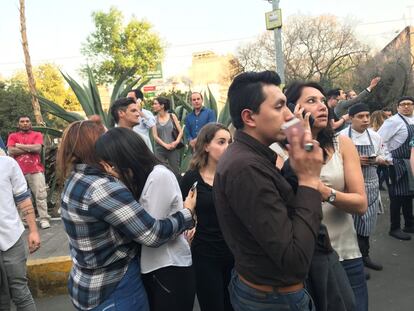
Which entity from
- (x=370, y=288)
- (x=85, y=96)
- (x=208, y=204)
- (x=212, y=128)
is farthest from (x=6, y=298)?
(x=85, y=96)

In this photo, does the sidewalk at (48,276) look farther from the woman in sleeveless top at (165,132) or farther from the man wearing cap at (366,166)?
the man wearing cap at (366,166)

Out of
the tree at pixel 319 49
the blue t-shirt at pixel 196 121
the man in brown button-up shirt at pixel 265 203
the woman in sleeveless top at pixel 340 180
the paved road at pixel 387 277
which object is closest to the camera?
the man in brown button-up shirt at pixel 265 203

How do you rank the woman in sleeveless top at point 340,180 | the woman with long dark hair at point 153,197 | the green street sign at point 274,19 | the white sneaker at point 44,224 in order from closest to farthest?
the woman with long dark hair at point 153,197 < the woman in sleeveless top at point 340,180 < the white sneaker at point 44,224 < the green street sign at point 274,19

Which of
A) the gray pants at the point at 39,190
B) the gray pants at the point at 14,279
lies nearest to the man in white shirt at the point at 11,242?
the gray pants at the point at 14,279

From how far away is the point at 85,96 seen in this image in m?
6.73

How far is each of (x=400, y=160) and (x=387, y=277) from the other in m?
1.82

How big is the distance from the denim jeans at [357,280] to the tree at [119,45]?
33235 mm

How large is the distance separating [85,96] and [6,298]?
428cm

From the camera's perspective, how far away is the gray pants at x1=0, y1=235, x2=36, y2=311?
2.99 m

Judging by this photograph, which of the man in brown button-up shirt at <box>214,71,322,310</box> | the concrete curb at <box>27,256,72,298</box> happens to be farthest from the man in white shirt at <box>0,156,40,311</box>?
the man in brown button-up shirt at <box>214,71,322,310</box>

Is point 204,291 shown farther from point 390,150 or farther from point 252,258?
point 390,150

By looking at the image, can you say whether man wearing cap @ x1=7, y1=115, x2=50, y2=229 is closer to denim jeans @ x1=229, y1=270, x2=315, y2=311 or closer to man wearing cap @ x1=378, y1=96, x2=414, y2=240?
man wearing cap @ x1=378, y1=96, x2=414, y2=240

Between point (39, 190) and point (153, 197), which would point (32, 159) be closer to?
point (39, 190)

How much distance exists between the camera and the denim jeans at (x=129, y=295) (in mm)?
2037
